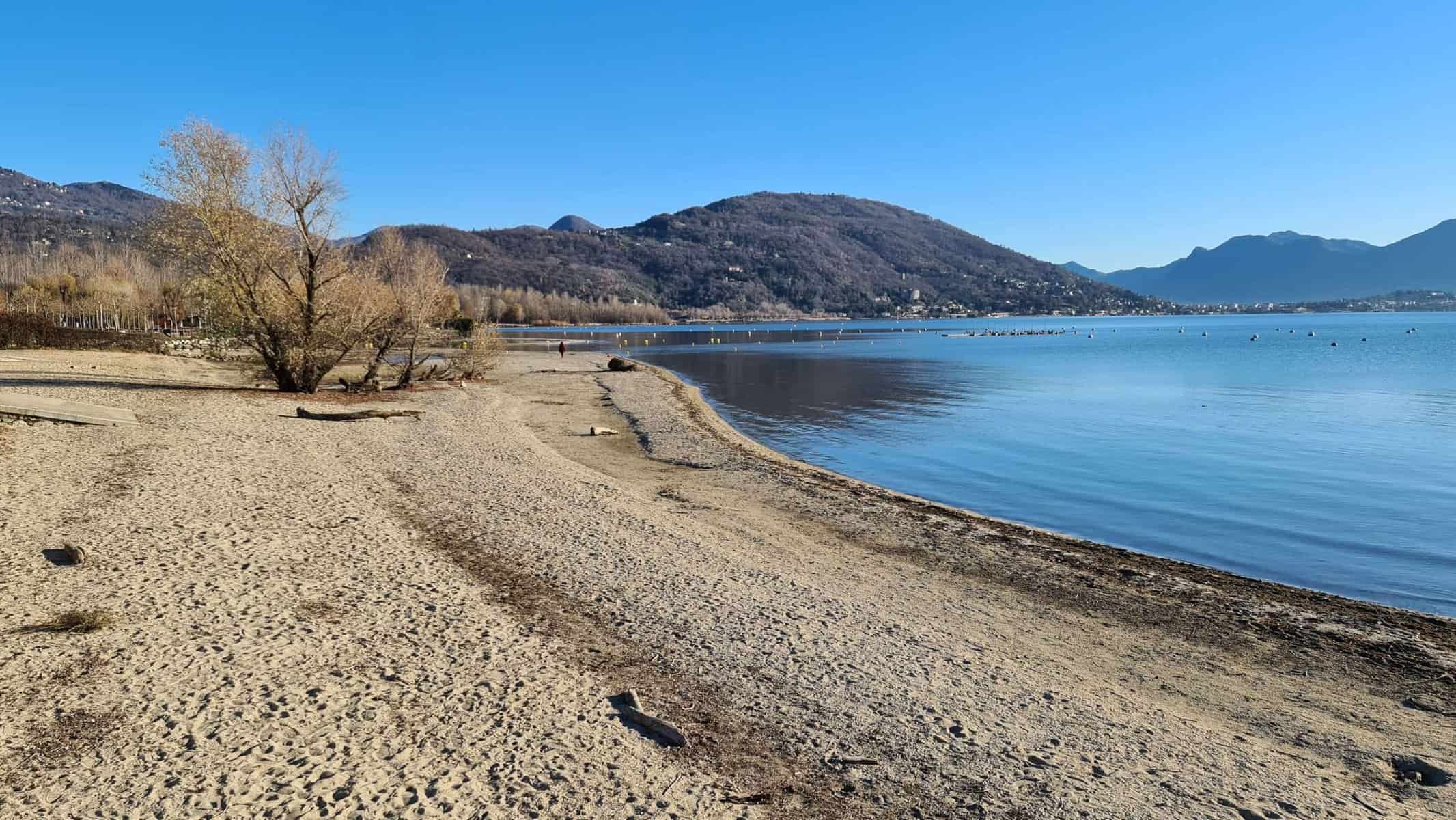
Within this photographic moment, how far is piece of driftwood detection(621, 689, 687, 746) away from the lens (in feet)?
18.5

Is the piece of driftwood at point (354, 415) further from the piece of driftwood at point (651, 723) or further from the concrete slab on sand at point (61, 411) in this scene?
the piece of driftwood at point (651, 723)

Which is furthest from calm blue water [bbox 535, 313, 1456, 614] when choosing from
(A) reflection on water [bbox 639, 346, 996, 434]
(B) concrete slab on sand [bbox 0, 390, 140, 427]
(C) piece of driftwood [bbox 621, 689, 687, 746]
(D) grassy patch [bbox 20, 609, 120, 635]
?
(B) concrete slab on sand [bbox 0, 390, 140, 427]

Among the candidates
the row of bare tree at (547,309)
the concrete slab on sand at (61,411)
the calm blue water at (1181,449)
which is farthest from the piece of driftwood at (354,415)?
the row of bare tree at (547,309)

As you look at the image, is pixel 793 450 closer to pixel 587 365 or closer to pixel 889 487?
pixel 889 487

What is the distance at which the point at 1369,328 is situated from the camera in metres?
133

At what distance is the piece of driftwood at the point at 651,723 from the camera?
5.63 meters

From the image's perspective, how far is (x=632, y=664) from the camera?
698 centimetres

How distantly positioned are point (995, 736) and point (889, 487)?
1229 centimetres

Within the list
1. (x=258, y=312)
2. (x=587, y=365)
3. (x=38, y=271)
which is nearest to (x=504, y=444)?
(x=258, y=312)

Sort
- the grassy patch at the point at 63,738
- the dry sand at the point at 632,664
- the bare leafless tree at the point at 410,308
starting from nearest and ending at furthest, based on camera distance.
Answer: the grassy patch at the point at 63,738, the dry sand at the point at 632,664, the bare leafless tree at the point at 410,308

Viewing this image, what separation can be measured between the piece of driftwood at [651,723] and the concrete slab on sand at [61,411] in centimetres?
1531

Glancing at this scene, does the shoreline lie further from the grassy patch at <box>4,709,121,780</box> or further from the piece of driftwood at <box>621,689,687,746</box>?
the grassy patch at <box>4,709,121,780</box>

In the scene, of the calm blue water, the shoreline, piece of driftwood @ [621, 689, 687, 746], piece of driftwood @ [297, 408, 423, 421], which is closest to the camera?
piece of driftwood @ [621, 689, 687, 746]

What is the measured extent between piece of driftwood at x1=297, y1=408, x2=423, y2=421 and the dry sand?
6259mm
